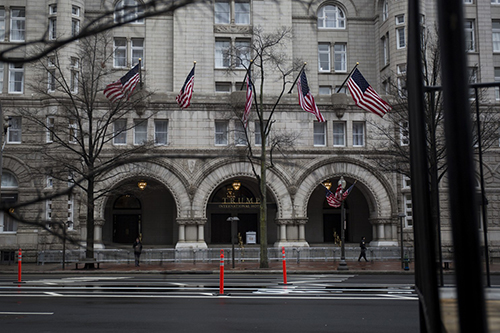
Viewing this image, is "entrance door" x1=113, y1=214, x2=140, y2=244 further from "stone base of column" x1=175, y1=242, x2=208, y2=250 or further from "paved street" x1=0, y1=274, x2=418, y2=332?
"paved street" x1=0, y1=274, x2=418, y2=332

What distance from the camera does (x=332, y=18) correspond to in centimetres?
4506

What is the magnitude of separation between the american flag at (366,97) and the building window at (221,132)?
11.3m

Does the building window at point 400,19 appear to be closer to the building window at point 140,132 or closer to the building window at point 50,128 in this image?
the building window at point 140,132

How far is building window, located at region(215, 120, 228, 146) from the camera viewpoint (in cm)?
3584

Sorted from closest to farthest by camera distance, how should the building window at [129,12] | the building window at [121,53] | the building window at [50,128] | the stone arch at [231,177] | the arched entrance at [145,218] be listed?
the building window at [129,12] → the building window at [50,128] → the stone arch at [231,177] → the arched entrance at [145,218] → the building window at [121,53]

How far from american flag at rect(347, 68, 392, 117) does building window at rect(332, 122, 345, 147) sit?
10488 millimetres

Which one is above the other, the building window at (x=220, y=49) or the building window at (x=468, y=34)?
the building window at (x=220, y=49)

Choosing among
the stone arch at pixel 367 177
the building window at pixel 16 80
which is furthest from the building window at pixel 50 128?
the stone arch at pixel 367 177

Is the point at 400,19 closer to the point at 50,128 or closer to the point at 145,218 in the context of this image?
the point at 145,218

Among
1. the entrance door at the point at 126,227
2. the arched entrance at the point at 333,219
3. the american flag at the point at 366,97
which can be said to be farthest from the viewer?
the arched entrance at the point at 333,219

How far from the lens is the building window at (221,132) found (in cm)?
3584

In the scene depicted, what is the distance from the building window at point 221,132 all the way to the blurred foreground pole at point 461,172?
1326 inches

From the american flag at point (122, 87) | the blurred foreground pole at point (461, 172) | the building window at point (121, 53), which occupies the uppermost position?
the building window at point (121, 53)

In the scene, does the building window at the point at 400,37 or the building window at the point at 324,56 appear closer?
the building window at the point at 400,37
